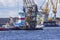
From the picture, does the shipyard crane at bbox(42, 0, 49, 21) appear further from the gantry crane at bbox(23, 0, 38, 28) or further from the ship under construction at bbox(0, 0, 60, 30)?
the gantry crane at bbox(23, 0, 38, 28)

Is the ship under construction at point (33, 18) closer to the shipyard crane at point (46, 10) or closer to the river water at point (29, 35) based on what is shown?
the shipyard crane at point (46, 10)

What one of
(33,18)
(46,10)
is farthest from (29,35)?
(46,10)

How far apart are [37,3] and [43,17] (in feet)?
1.71

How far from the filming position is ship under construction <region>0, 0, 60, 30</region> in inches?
342

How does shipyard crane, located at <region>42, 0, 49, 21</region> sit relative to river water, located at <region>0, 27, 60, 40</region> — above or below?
above

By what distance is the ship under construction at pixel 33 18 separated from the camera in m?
8.70

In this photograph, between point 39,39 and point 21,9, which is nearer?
point 39,39

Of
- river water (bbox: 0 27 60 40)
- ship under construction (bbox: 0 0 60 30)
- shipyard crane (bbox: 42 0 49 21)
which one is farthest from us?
shipyard crane (bbox: 42 0 49 21)

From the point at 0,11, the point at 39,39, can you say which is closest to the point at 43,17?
the point at 0,11

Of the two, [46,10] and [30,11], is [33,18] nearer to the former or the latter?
[30,11]

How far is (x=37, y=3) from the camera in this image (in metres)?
9.20

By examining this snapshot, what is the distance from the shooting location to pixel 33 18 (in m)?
8.79

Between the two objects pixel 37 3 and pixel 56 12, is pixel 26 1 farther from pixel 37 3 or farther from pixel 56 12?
pixel 56 12

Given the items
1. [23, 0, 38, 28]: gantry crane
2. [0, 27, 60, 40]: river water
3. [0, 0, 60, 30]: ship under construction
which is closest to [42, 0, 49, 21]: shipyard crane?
[0, 0, 60, 30]: ship under construction
